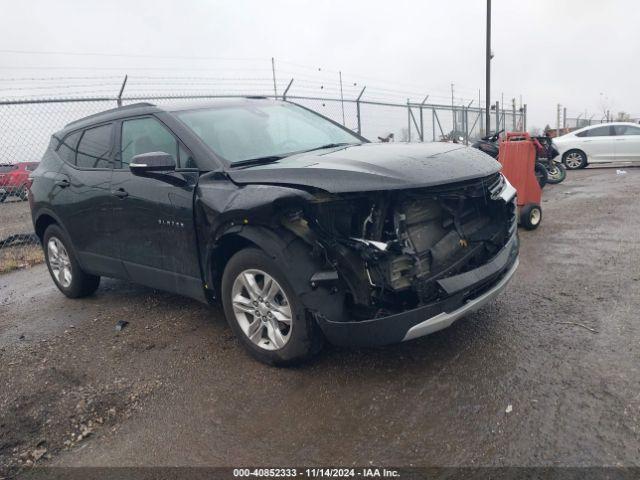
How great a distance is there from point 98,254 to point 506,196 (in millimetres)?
3584

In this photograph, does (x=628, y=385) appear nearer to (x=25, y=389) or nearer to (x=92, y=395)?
(x=92, y=395)

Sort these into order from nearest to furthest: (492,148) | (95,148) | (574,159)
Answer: (95,148) → (492,148) → (574,159)

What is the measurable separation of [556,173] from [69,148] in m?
9.83

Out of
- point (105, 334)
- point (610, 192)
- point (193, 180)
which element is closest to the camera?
point (193, 180)

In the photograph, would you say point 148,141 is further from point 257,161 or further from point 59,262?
point 59,262

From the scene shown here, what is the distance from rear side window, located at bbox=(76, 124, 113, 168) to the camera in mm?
4617

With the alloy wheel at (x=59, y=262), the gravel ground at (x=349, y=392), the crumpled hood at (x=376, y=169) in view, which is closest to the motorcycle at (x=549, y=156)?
the gravel ground at (x=349, y=392)

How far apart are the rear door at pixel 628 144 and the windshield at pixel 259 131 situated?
1387 centimetres

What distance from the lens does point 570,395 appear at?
2.79m

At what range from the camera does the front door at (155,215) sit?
3.73 m

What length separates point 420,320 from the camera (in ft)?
9.36

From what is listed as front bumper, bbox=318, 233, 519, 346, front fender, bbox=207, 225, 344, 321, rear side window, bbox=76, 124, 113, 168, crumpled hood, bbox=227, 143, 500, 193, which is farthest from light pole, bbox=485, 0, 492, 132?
front fender, bbox=207, 225, 344, 321

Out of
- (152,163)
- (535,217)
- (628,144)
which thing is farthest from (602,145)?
(152,163)

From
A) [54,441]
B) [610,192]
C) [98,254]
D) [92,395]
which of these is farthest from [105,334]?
[610,192]
